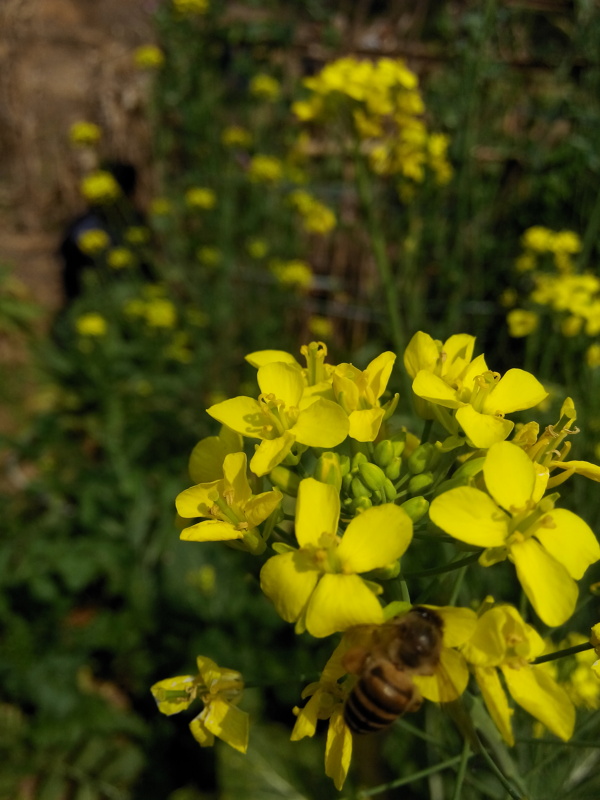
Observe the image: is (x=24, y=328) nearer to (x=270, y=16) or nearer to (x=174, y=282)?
(x=174, y=282)

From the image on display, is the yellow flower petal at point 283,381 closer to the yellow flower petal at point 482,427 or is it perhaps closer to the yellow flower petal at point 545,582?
the yellow flower petal at point 482,427

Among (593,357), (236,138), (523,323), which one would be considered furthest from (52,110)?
(593,357)

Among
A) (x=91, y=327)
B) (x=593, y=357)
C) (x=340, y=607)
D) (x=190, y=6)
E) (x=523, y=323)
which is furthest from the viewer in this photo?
(x=190, y=6)

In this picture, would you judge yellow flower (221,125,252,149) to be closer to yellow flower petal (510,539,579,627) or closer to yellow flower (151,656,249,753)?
yellow flower (151,656,249,753)

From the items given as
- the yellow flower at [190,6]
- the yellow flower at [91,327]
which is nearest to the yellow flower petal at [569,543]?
the yellow flower at [91,327]

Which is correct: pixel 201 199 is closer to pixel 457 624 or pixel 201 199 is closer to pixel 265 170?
pixel 265 170

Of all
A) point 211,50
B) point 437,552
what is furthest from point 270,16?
point 437,552
